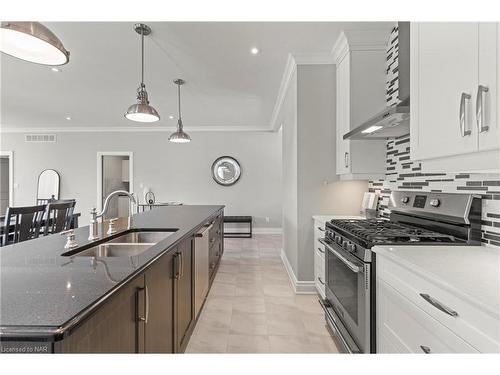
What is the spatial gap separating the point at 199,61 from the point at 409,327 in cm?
329

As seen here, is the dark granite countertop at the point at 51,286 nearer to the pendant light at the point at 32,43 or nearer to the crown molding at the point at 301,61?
the pendant light at the point at 32,43

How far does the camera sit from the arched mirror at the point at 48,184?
7.08 metres

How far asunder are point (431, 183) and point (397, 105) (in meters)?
0.72

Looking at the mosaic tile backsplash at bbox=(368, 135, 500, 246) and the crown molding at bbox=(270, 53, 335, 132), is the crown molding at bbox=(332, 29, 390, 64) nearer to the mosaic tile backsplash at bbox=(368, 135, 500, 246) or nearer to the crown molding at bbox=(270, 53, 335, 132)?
the crown molding at bbox=(270, 53, 335, 132)

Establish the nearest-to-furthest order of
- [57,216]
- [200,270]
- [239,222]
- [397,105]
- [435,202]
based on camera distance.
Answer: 1. [397,105]
2. [435,202]
3. [200,270]
4. [57,216]
5. [239,222]

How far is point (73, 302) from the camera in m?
0.80

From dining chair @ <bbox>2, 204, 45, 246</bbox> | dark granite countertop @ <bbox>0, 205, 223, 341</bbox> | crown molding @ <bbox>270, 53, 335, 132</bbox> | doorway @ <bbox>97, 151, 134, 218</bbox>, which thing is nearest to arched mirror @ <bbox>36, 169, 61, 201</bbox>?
doorway @ <bbox>97, 151, 134, 218</bbox>

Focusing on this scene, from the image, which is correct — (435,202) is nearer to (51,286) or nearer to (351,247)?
(351,247)

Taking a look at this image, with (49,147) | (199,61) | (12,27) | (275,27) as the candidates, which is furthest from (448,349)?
(49,147)

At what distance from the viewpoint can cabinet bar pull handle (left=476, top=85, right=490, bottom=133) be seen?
105cm

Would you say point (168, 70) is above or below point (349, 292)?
above

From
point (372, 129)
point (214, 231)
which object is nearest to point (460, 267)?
point (372, 129)

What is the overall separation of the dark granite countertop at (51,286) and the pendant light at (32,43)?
100 centimetres

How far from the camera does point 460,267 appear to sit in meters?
1.17
